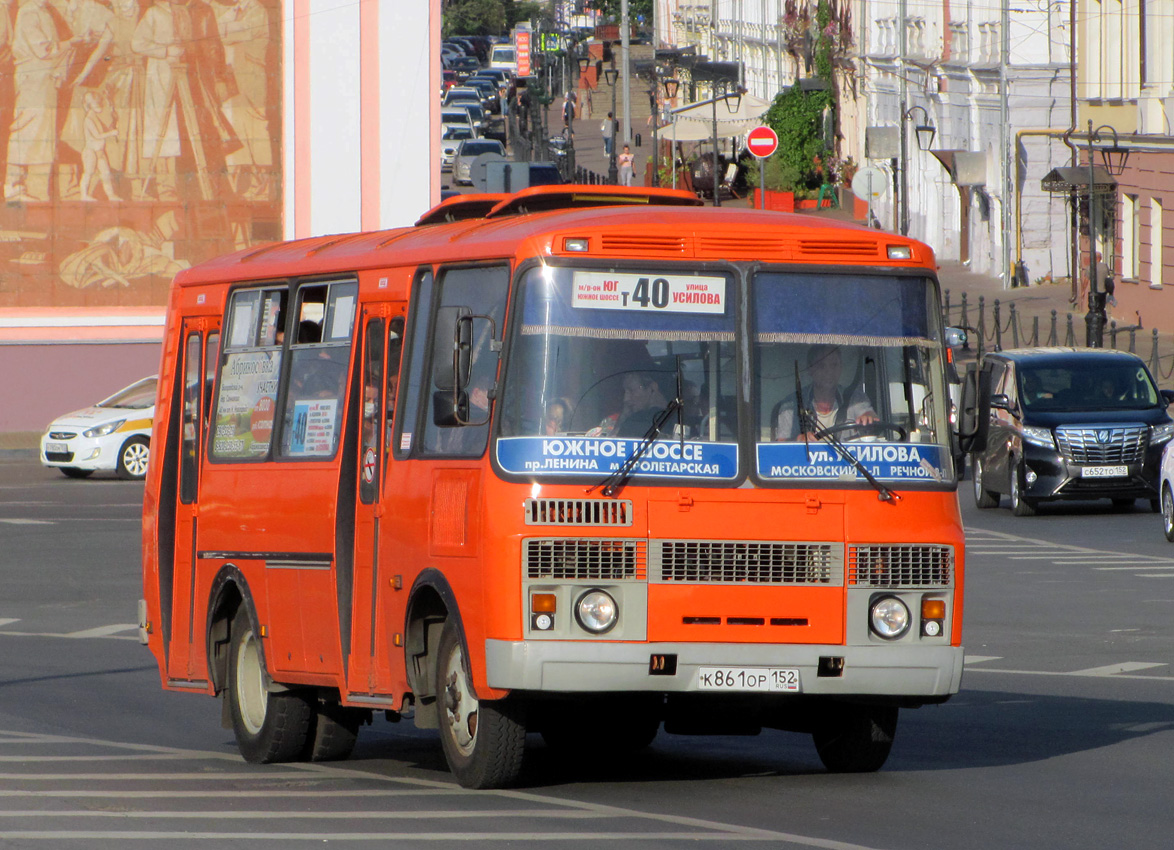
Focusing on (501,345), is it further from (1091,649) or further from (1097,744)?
(1091,649)

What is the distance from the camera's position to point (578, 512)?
8672 mm

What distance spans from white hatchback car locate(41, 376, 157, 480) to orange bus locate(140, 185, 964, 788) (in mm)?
21193

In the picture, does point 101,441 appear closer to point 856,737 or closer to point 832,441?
point 856,737

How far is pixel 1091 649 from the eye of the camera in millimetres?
14945

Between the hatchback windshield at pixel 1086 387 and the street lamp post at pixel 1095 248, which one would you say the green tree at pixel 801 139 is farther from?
the hatchback windshield at pixel 1086 387

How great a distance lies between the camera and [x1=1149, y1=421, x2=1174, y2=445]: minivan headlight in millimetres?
24500

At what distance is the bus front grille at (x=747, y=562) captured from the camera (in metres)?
8.70

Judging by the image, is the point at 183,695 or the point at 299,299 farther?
the point at 183,695

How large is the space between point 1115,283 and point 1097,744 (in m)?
36.6

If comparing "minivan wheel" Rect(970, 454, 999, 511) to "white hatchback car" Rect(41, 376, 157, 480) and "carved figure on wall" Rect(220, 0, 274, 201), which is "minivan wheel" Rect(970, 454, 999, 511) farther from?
"carved figure on wall" Rect(220, 0, 274, 201)

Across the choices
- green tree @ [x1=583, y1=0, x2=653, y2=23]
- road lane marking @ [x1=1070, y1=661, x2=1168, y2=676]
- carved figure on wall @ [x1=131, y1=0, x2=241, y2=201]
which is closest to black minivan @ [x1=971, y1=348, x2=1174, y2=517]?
road lane marking @ [x1=1070, y1=661, x2=1168, y2=676]

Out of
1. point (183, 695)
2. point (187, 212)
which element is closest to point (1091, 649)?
point (183, 695)

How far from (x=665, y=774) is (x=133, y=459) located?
21.9 m

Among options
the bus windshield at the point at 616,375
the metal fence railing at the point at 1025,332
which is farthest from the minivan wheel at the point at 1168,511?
the metal fence railing at the point at 1025,332
